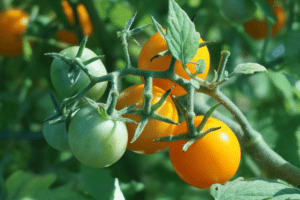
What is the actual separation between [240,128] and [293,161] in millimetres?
317

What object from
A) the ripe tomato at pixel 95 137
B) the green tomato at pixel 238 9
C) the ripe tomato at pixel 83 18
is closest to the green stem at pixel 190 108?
the ripe tomato at pixel 95 137

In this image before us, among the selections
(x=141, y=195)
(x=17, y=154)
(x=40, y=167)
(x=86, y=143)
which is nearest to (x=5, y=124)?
(x=17, y=154)

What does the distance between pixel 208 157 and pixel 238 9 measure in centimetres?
60

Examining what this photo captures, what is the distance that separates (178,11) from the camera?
542 mm

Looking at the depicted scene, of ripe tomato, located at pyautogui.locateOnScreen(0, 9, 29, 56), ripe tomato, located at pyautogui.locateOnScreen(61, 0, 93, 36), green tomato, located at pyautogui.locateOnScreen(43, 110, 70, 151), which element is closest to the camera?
green tomato, located at pyautogui.locateOnScreen(43, 110, 70, 151)

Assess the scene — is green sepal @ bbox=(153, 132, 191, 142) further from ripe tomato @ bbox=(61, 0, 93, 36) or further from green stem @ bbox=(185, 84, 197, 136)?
ripe tomato @ bbox=(61, 0, 93, 36)

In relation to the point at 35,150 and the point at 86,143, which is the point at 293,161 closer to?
the point at 86,143

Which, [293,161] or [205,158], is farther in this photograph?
[293,161]

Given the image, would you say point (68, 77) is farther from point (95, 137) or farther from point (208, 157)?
point (208, 157)

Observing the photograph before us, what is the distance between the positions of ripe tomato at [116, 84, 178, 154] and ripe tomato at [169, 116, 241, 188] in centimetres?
3

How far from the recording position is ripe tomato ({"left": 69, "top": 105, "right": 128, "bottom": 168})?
510 millimetres

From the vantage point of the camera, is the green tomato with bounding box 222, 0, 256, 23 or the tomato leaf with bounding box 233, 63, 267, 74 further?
the green tomato with bounding box 222, 0, 256, 23

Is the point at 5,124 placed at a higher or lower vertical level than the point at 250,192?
lower

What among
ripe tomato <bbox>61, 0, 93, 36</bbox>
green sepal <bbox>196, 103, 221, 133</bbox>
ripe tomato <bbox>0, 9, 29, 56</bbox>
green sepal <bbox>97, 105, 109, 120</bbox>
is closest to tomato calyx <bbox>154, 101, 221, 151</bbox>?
green sepal <bbox>196, 103, 221, 133</bbox>
